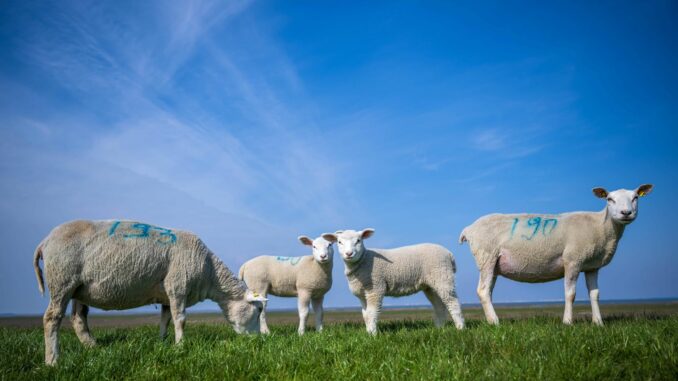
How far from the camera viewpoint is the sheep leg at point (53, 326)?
23.6ft

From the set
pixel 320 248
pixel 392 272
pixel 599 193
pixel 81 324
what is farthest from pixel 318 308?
pixel 599 193

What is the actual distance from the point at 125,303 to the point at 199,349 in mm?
2254

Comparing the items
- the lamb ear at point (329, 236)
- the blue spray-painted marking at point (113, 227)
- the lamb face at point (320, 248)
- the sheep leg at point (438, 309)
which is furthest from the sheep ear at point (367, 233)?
the blue spray-painted marking at point (113, 227)

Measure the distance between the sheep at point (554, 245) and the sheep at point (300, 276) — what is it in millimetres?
3793

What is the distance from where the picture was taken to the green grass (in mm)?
5340

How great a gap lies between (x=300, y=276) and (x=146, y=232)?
456 centimetres

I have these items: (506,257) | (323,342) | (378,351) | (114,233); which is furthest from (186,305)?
(506,257)

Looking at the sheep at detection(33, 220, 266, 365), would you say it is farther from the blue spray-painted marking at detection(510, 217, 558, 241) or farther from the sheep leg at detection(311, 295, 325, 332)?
the blue spray-painted marking at detection(510, 217, 558, 241)

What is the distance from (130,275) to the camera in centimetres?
820

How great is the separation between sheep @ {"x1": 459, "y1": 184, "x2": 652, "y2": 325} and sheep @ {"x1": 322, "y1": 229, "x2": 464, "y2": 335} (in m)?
1.24

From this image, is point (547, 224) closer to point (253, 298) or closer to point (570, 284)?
point (570, 284)

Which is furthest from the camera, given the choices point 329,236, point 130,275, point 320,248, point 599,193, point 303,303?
point 303,303

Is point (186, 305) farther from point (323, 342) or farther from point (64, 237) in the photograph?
point (323, 342)

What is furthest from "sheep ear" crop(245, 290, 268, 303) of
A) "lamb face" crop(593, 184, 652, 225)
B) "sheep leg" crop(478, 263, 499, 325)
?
"lamb face" crop(593, 184, 652, 225)
